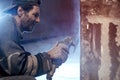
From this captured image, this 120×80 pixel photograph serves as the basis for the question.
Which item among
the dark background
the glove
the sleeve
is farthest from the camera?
the dark background

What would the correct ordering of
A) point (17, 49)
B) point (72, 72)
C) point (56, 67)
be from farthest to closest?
point (72, 72) → point (56, 67) → point (17, 49)

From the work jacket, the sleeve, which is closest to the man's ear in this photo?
the work jacket

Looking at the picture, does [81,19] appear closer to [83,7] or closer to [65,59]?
[83,7]

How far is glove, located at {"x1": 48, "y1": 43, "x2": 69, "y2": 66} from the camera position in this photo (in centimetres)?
238

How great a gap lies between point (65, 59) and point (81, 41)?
257mm

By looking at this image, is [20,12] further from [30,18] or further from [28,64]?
[28,64]

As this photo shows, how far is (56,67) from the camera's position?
7.91 ft

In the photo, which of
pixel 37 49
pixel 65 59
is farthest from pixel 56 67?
pixel 37 49

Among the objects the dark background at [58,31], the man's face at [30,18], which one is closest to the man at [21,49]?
the man's face at [30,18]

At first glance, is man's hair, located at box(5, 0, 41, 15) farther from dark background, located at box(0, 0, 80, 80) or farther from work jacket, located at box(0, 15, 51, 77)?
dark background, located at box(0, 0, 80, 80)

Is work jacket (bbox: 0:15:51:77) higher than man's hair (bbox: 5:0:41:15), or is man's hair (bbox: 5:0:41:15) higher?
man's hair (bbox: 5:0:41:15)

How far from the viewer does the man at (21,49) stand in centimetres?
218

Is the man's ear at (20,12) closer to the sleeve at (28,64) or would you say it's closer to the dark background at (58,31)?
the dark background at (58,31)

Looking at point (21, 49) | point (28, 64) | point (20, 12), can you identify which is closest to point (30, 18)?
point (20, 12)
